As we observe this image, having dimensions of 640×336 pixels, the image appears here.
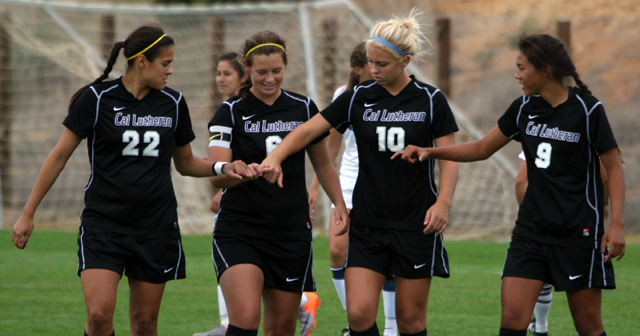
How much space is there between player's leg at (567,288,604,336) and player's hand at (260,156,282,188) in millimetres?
1714

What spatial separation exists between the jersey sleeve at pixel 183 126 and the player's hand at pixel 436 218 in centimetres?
147

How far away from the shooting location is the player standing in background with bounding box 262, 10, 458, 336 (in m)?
4.84

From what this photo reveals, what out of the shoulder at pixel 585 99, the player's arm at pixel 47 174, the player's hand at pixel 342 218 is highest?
the shoulder at pixel 585 99

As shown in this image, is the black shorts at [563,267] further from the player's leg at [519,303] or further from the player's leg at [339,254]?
the player's leg at [339,254]

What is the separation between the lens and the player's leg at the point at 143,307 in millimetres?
4836

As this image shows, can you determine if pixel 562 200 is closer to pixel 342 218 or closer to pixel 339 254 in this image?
pixel 342 218

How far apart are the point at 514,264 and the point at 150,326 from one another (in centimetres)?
203

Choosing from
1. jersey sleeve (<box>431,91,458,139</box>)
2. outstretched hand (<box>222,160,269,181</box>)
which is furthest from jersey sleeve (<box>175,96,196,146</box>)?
jersey sleeve (<box>431,91,458,139</box>)

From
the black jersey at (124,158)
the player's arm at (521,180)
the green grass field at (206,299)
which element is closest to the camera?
the black jersey at (124,158)

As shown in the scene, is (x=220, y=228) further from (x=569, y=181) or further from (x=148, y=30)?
(x=569, y=181)

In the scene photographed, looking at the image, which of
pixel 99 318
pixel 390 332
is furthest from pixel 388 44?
pixel 390 332

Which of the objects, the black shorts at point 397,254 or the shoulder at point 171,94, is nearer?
the black shorts at point 397,254

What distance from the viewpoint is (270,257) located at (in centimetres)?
494

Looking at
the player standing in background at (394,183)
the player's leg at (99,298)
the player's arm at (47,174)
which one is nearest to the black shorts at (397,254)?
the player standing in background at (394,183)
